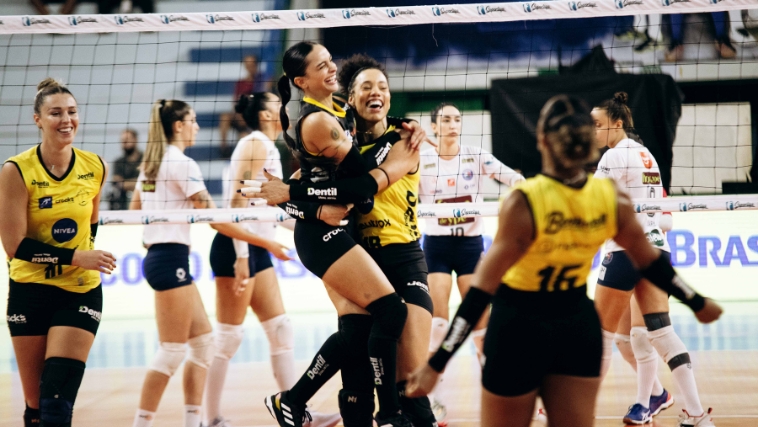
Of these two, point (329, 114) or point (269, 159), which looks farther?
point (269, 159)

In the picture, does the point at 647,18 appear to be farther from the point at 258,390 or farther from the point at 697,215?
the point at 258,390

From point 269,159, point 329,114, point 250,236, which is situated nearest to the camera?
point 329,114

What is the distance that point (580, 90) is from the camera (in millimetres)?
11156

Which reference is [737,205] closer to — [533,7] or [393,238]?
[533,7]

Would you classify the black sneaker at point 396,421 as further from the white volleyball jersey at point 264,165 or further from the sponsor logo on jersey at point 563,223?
the white volleyball jersey at point 264,165

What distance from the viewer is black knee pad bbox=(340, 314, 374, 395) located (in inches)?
159

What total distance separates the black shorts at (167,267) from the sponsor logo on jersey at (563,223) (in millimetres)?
2941

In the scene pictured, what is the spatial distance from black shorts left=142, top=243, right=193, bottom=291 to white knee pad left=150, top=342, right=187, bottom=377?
0.37m

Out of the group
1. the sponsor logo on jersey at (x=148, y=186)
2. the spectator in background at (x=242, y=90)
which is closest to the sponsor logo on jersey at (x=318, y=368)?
the sponsor logo on jersey at (x=148, y=186)

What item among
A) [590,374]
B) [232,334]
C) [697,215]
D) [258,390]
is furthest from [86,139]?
[590,374]

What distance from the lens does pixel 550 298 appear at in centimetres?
288

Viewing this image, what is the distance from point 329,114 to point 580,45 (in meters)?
10.1

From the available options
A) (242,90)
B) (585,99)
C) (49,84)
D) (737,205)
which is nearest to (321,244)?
(49,84)

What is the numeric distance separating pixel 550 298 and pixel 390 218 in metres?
1.51
